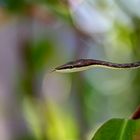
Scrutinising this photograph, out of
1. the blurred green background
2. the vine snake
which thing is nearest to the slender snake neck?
the vine snake

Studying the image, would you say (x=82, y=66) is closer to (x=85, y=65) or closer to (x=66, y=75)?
(x=85, y=65)

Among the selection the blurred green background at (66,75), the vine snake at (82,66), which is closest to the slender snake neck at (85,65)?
A: the vine snake at (82,66)

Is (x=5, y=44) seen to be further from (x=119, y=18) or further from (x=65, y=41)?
(x=119, y=18)

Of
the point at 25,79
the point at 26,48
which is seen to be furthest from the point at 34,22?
the point at 25,79

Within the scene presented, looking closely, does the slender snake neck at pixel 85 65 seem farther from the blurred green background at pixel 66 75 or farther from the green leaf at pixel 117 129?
the blurred green background at pixel 66 75


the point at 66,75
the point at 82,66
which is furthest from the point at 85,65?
the point at 66,75
